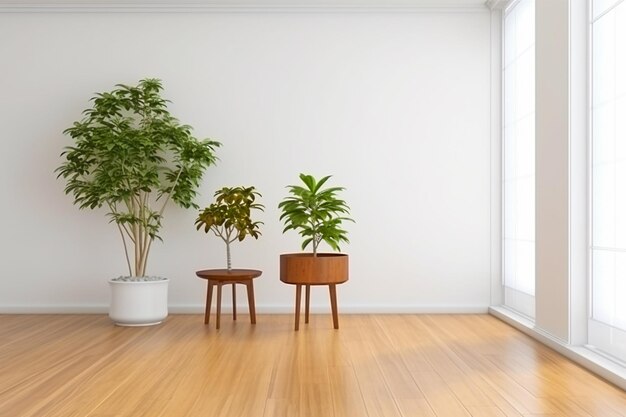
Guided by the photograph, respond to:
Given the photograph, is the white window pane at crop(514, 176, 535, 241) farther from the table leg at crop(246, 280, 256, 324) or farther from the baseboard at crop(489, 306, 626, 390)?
the table leg at crop(246, 280, 256, 324)

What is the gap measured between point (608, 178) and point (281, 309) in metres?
2.85

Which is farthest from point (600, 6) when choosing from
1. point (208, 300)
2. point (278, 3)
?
point (208, 300)

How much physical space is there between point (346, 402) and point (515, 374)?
3.32 ft

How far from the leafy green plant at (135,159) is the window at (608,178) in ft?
9.15

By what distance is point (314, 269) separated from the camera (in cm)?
448

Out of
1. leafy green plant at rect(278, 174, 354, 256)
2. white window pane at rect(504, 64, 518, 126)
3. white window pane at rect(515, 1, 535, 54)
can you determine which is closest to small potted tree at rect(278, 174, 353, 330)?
leafy green plant at rect(278, 174, 354, 256)

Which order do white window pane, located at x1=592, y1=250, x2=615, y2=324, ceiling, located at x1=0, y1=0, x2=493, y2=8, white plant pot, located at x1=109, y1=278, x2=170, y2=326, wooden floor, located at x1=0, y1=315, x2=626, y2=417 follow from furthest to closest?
1. ceiling, located at x1=0, y1=0, x2=493, y2=8
2. white plant pot, located at x1=109, y1=278, x2=170, y2=326
3. white window pane, located at x1=592, y1=250, x2=615, y2=324
4. wooden floor, located at x1=0, y1=315, x2=626, y2=417

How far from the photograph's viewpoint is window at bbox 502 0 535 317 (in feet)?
15.1

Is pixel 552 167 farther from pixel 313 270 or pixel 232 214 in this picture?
pixel 232 214

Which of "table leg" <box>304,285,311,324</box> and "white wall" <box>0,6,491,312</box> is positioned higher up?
"white wall" <box>0,6,491,312</box>

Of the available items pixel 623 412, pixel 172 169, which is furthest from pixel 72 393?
pixel 172 169

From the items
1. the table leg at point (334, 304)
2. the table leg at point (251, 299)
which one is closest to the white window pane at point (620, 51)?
the table leg at point (334, 304)

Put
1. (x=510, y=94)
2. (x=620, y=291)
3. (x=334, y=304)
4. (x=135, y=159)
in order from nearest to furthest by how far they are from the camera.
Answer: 1. (x=620, y=291)
2. (x=334, y=304)
3. (x=135, y=159)
4. (x=510, y=94)

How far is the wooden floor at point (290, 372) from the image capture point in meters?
2.66
